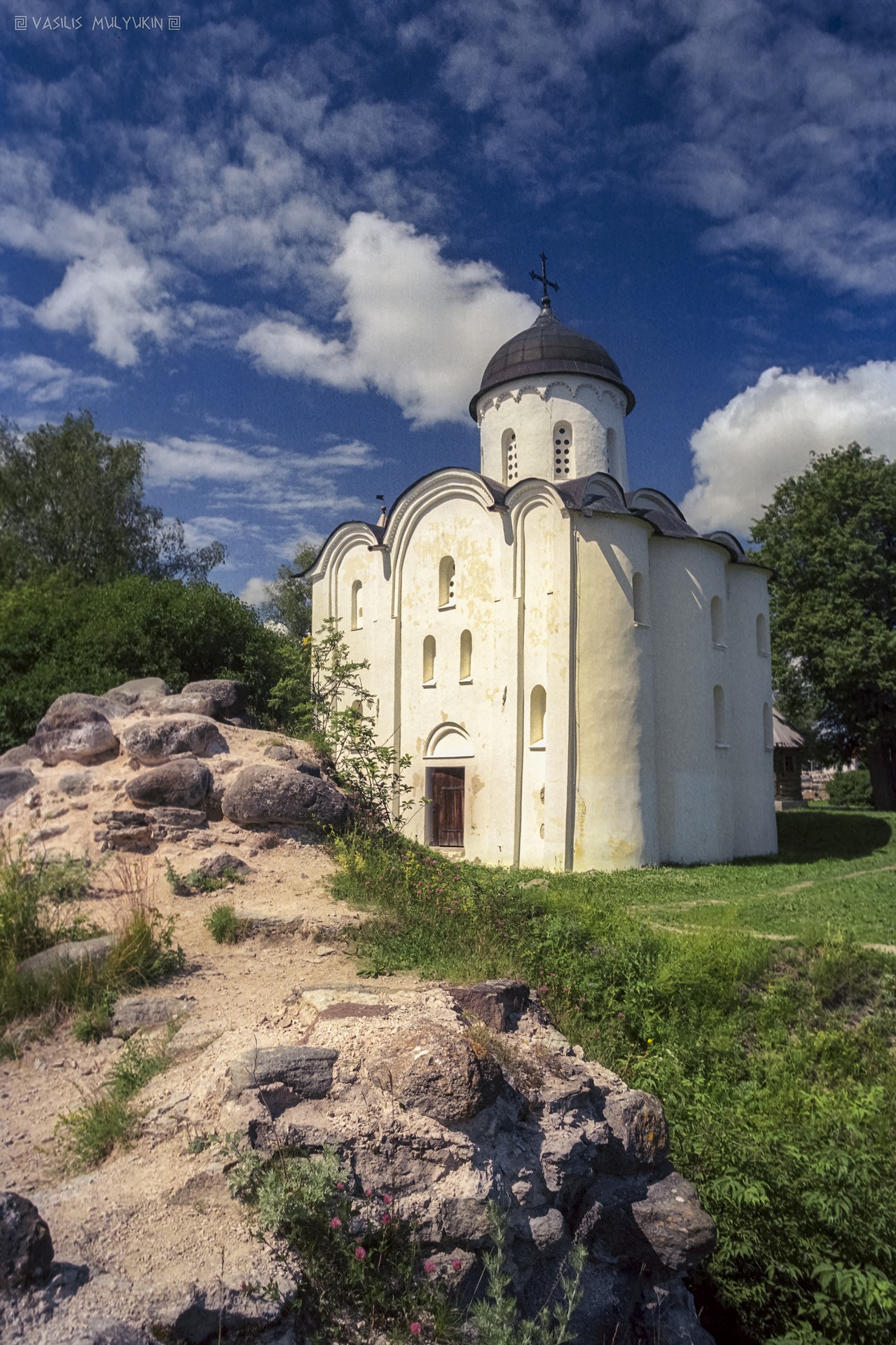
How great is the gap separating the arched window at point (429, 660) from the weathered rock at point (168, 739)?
765 centimetres

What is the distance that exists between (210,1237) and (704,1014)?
5.57m

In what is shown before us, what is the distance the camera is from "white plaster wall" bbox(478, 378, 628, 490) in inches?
714

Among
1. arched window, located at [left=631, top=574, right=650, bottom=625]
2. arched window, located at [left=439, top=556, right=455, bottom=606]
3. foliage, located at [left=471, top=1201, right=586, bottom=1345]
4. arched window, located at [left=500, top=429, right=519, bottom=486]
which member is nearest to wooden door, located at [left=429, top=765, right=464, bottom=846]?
arched window, located at [left=439, top=556, right=455, bottom=606]

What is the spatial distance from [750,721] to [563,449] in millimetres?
6877

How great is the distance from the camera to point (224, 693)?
453 inches

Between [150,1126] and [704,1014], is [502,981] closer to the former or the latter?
[150,1126]

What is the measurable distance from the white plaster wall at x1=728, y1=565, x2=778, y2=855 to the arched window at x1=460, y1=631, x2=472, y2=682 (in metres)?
5.69

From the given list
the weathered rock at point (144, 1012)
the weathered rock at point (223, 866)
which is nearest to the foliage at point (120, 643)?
the weathered rock at point (223, 866)

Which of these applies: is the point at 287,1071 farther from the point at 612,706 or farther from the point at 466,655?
the point at 466,655

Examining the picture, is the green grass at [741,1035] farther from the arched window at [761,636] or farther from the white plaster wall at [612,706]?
the arched window at [761,636]

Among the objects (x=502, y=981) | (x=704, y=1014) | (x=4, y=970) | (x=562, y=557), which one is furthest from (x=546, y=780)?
(x=4, y=970)

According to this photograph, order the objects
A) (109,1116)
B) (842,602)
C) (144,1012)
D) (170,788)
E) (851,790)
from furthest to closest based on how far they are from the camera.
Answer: (851,790) → (842,602) → (170,788) → (144,1012) → (109,1116)

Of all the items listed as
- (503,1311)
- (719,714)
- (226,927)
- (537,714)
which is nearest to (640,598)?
(537,714)

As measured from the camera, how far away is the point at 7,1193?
299 centimetres
